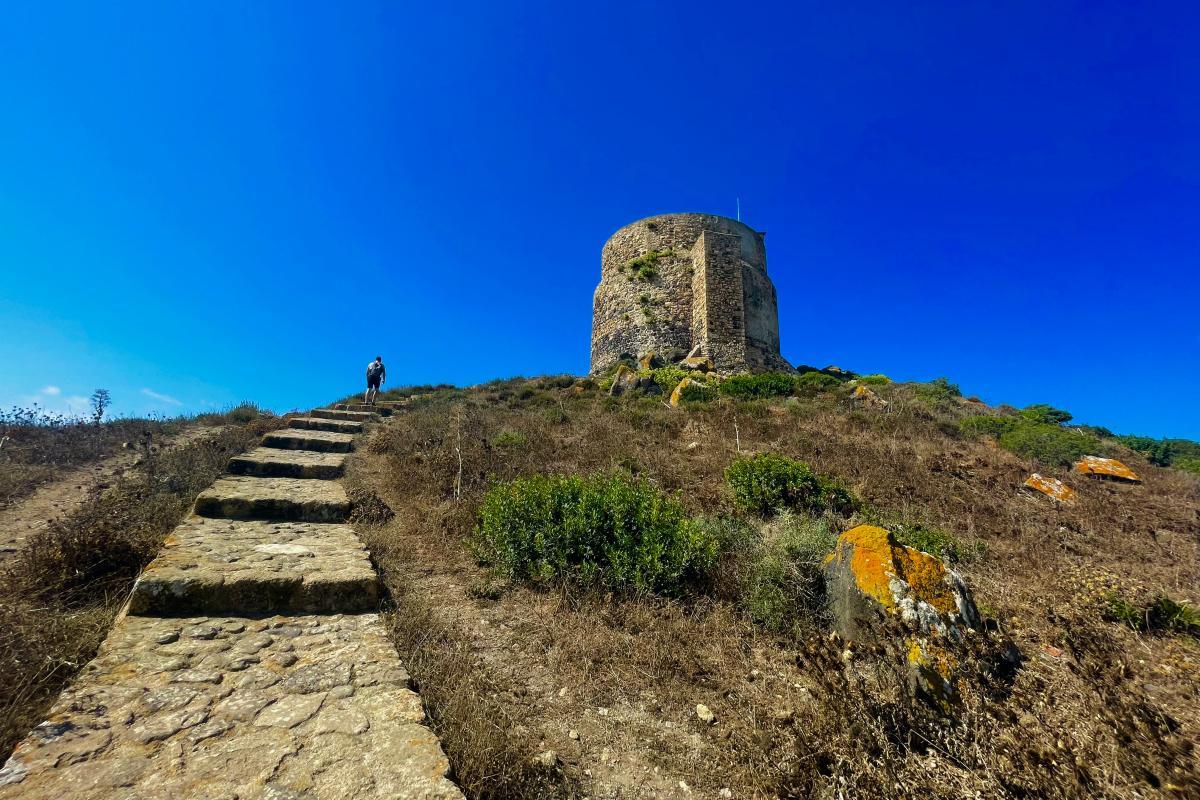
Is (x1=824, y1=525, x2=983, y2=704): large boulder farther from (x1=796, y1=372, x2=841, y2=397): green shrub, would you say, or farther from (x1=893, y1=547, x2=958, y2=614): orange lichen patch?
(x1=796, y1=372, x2=841, y2=397): green shrub

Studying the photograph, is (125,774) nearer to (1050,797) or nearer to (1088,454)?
(1050,797)

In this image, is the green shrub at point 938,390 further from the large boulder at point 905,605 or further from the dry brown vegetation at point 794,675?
the large boulder at point 905,605

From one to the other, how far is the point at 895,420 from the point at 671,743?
11.5 metres

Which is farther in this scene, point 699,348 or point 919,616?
point 699,348

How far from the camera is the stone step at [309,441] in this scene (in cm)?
841

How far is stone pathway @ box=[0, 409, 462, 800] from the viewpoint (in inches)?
73.1

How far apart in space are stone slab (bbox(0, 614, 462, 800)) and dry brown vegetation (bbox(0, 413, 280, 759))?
0.58 feet

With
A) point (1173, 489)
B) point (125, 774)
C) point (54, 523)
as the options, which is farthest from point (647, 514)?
point (1173, 489)

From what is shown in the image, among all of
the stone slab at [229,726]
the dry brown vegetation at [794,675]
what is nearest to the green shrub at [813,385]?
the dry brown vegetation at [794,675]

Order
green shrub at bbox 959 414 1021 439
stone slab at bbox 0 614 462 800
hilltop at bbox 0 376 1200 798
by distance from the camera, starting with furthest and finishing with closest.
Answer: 1. green shrub at bbox 959 414 1021 439
2. hilltop at bbox 0 376 1200 798
3. stone slab at bbox 0 614 462 800

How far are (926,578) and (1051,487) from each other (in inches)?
263

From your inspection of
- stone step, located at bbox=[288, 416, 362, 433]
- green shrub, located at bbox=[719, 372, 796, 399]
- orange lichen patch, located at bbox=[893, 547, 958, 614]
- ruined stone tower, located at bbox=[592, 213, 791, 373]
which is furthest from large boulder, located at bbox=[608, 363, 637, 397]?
orange lichen patch, located at bbox=[893, 547, 958, 614]

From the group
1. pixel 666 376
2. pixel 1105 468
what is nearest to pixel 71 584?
pixel 1105 468

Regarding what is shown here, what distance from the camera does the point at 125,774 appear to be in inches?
72.7
